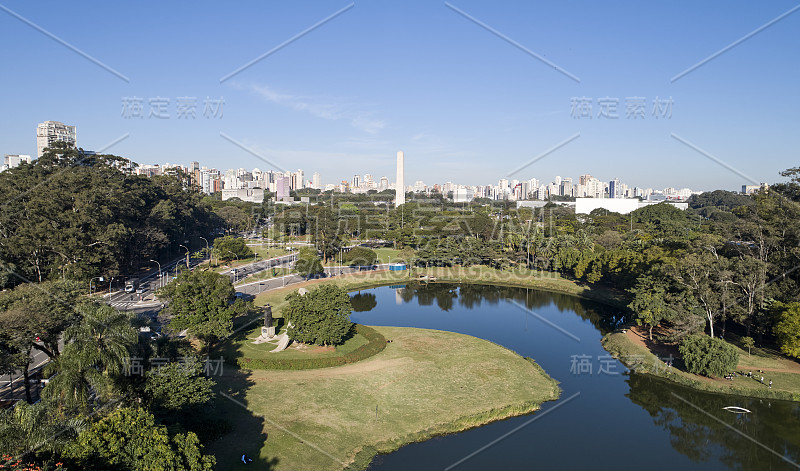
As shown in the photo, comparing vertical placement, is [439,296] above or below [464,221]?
below

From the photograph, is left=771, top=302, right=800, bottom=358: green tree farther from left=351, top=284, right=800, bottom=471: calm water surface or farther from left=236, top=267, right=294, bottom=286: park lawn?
left=236, top=267, right=294, bottom=286: park lawn

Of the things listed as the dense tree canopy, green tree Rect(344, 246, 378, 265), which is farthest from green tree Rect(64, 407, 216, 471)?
green tree Rect(344, 246, 378, 265)

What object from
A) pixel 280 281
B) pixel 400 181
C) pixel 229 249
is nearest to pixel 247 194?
pixel 400 181

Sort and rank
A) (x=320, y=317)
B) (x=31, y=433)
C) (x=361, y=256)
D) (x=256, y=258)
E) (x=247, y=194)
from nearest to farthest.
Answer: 1. (x=31, y=433)
2. (x=320, y=317)
3. (x=361, y=256)
4. (x=256, y=258)
5. (x=247, y=194)

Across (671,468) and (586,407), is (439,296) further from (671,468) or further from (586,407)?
(671,468)

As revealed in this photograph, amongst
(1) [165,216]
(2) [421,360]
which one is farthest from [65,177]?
(2) [421,360]

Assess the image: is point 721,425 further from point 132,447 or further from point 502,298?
point 502,298
